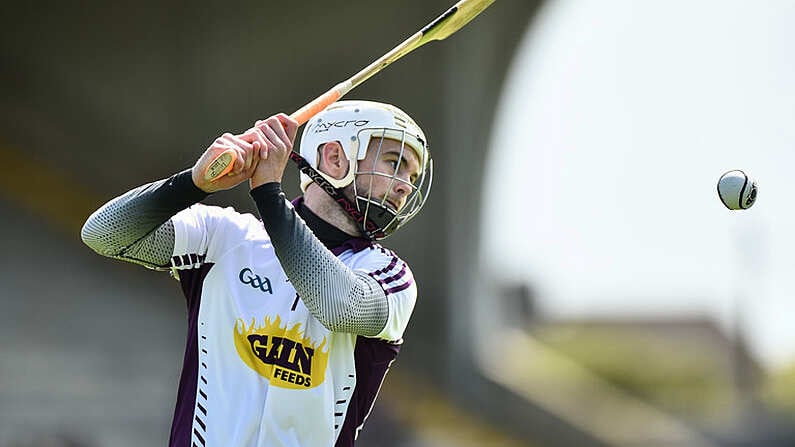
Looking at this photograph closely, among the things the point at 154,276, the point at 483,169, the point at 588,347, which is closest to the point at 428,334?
the point at 483,169

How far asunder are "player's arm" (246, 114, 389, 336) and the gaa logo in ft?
0.87

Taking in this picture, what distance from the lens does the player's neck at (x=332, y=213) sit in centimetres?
377

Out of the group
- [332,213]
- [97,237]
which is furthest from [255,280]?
[97,237]

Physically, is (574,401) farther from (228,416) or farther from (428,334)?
(228,416)

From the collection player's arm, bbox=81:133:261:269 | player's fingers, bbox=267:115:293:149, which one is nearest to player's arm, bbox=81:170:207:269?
player's arm, bbox=81:133:261:269

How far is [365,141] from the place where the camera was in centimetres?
377

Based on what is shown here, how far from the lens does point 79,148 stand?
12.5 m

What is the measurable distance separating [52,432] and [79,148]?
2855mm

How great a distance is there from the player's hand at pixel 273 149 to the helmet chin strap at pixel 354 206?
32 centimetres

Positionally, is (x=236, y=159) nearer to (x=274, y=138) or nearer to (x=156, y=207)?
(x=274, y=138)

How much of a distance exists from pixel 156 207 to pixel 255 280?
374 millimetres

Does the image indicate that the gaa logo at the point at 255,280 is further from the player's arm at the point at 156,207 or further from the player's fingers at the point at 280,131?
the player's fingers at the point at 280,131

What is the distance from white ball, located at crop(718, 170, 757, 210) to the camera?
4.41 meters

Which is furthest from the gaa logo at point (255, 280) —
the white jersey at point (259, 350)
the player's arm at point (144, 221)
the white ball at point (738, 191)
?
the white ball at point (738, 191)
